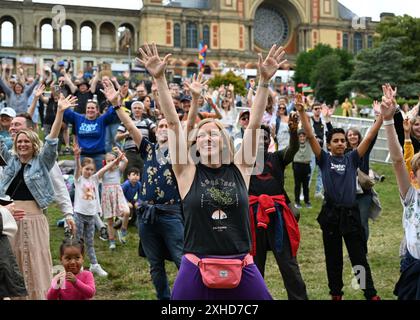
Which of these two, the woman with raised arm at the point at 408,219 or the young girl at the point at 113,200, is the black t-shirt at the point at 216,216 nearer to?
the woman with raised arm at the point at 408,219

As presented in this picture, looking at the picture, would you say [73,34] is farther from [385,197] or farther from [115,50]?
[385,197]

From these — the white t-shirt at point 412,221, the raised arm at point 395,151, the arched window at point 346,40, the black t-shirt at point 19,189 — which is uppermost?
the arched window at point 346,40

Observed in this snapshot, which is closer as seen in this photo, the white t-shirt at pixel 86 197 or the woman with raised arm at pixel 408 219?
the woman with raised arm at pixel 408 219

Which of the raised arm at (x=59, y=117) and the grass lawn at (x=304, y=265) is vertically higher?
the raised arm at (x=59, y=117)

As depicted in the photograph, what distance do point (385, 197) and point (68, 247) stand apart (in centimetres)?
866

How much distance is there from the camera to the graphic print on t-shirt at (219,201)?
146 inches

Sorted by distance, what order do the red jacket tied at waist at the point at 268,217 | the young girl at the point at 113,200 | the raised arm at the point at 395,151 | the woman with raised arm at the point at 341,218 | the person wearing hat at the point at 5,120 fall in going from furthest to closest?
the young girl at the point at 113,200
the person wearing hat at the point at 5,120
the woman with raised arm at the point at 341,218
the red jacket tied at waist at the point at 268,217
the raised arm at the point at 395,151

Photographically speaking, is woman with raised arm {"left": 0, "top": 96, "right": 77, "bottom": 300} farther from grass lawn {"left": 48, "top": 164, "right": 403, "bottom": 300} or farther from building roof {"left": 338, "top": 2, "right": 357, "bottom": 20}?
building roof {"left": 338, "top": 2, "right": 357, "bottom": 20}

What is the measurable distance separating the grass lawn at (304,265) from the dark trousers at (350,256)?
33 centimetres

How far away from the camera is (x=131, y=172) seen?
345 inches

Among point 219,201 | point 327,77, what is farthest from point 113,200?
point 327,77

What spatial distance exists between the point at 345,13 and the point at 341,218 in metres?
69.2

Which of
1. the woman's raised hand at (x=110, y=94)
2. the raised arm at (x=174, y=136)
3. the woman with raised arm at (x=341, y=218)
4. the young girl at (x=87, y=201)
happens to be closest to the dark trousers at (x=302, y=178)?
the young girl at (x=87, y=201)
